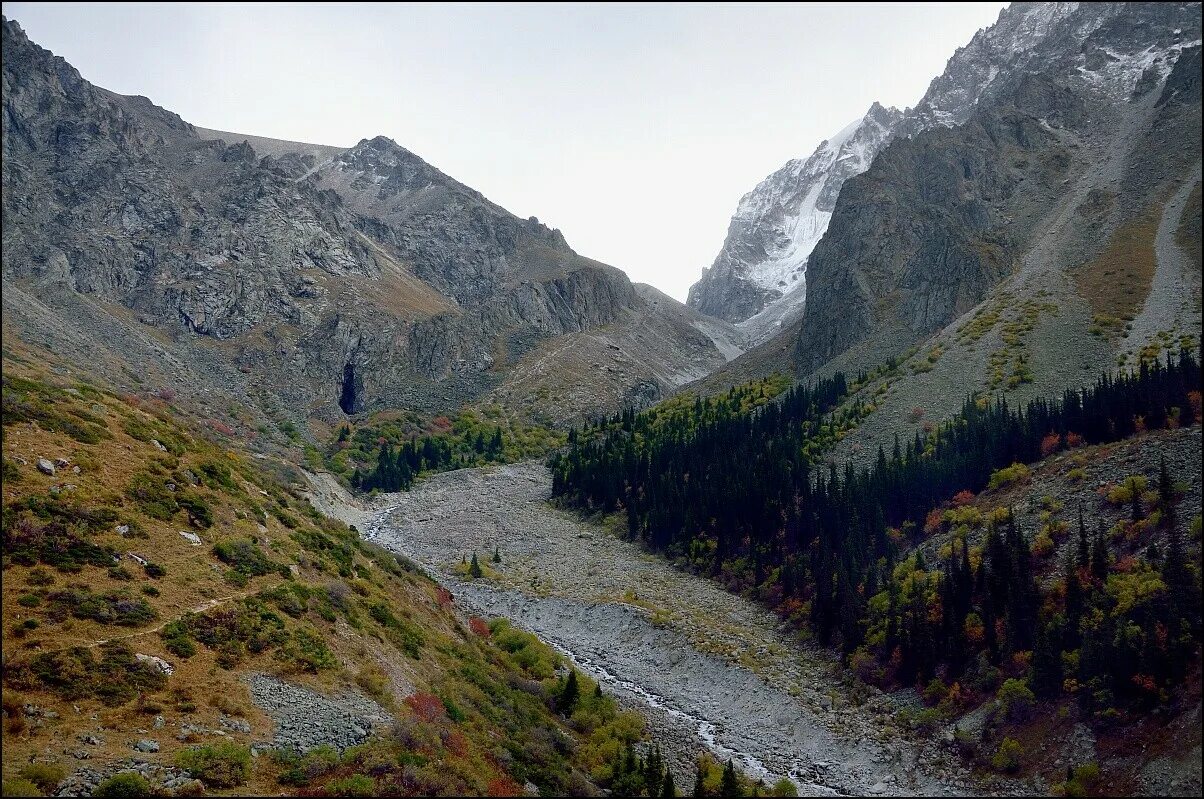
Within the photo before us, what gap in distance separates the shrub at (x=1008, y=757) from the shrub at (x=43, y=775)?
30.6 metres

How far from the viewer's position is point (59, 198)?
13350cm

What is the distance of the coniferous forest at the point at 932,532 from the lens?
29000 millimetres

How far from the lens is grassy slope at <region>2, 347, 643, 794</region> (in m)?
19.1

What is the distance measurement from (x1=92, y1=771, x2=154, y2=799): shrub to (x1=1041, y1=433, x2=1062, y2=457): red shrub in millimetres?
56560

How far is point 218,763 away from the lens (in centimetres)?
1798

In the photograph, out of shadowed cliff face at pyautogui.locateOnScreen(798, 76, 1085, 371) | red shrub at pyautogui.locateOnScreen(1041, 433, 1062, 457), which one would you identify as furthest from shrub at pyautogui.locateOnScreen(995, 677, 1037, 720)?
shadowed cliff face at pyautogui.locateOnScreen(798, 76, 1085, 371)

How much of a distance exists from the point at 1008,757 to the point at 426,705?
22651 mm

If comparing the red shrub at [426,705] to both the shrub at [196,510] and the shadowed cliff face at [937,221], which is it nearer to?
the shrub at [196,510]

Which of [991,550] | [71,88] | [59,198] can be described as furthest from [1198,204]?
[71,88]

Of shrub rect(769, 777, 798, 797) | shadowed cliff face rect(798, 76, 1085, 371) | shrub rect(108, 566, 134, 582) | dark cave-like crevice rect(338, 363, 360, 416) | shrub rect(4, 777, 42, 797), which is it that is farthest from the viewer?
dark cave-like crevice rect(338, 363, 360, 416)

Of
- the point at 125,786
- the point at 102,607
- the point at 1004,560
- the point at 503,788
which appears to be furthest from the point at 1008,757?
the point at 102,607

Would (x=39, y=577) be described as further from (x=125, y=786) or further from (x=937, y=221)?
(x=937, y=221)

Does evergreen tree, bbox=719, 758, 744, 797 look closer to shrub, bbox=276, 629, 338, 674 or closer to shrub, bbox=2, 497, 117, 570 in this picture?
shrub, bbox=276, 629, 338, 674

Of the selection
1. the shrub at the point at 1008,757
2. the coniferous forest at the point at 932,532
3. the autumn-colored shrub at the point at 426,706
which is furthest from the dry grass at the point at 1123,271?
the autumn-colored shrub at the point at 426,706
